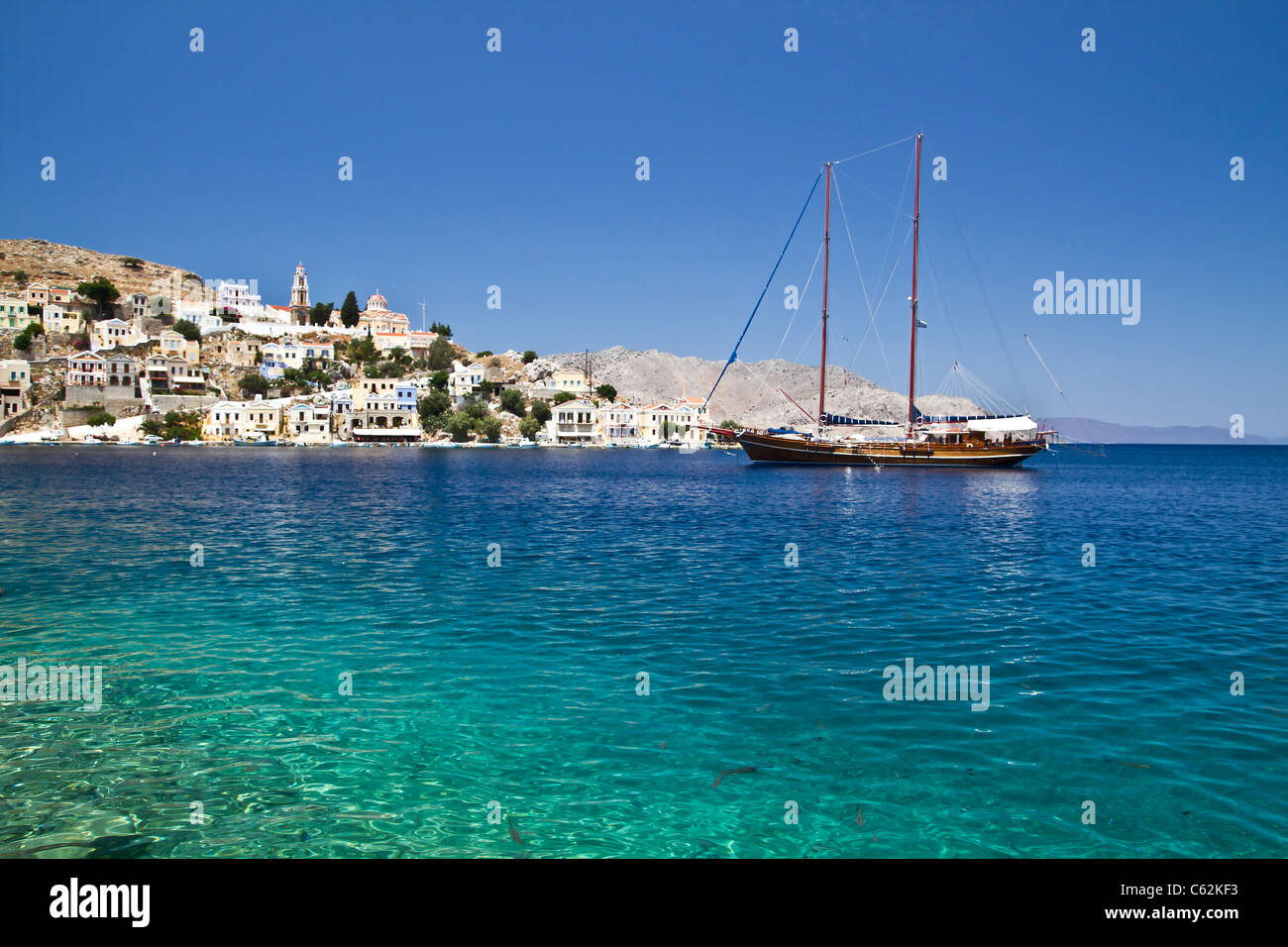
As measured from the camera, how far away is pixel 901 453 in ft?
241

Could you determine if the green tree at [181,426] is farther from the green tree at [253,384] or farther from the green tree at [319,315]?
the green tree at [319,315]

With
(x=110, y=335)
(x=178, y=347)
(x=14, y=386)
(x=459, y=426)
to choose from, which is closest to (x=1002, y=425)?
(x=459, y=426)

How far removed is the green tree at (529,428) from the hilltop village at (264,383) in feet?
0.89

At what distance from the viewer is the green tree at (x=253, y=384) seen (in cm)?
14175

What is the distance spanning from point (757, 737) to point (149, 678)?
8.06 meters

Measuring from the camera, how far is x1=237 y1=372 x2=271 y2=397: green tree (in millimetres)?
141750

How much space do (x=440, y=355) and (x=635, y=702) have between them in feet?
563

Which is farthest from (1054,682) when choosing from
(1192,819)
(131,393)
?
(131,393)

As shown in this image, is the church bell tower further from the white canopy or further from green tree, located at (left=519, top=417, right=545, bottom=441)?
the white canopy

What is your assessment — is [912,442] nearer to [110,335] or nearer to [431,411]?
[431,411]

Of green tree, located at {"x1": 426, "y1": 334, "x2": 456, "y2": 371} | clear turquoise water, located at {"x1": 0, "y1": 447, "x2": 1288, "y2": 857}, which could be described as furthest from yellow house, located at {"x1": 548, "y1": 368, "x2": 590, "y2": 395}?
clear turquoise water, located at {"x1": 0, "y1": 447, "x2": 1288, "y2": 857}

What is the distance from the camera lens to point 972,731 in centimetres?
866

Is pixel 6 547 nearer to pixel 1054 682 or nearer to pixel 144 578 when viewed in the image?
pixel 144 578
